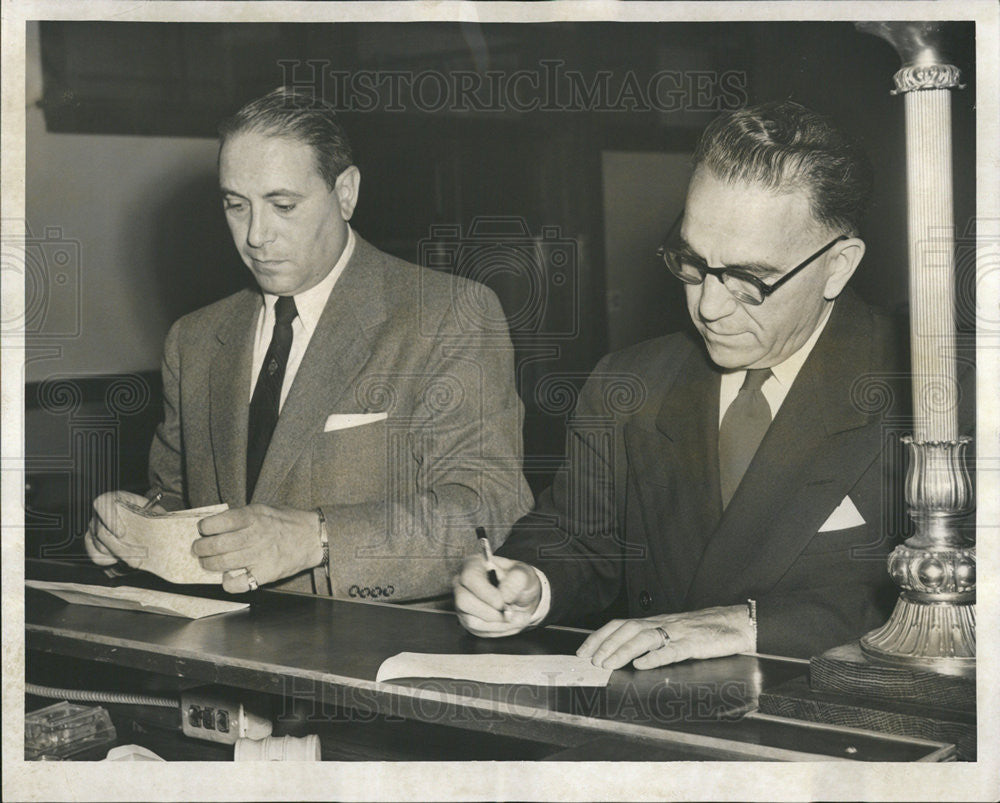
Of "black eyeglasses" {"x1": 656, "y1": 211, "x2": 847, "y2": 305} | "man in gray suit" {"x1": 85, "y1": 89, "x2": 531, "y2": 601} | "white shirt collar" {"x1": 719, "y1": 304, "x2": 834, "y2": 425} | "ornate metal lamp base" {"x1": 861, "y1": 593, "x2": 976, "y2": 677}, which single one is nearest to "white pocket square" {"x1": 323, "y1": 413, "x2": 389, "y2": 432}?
"man in gray suit" {"x1": 85, "y1": 89, "x2": 531, "y2": 601}

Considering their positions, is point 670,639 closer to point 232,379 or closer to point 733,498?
point 733,498

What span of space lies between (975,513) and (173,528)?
165 centimetres

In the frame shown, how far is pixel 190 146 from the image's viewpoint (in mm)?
2600

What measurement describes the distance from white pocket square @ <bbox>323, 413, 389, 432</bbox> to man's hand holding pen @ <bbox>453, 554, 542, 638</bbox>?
1.40ft

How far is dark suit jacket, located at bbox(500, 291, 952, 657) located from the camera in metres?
2.24

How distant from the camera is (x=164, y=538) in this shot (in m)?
2.54

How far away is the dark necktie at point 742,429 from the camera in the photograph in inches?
91.8

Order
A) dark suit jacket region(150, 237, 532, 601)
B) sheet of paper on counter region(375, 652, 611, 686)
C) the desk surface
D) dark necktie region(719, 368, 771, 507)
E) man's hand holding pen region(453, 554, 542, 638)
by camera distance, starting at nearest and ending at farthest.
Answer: the desk surface < sheet of paper on counter region(375, 652, 611, 686) < man's hand holding pen region(453, 554, 542, 638) < dark necktie region(719, 368, 771, 507) < dark suit jacket region(150, 237, 532, 601)

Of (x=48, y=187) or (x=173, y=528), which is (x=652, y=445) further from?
(x=48, y=187)

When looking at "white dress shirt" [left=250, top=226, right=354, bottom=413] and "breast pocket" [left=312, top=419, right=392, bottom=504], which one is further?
"white dress shirt" [left=250, top=226, right=354, bottom=413]

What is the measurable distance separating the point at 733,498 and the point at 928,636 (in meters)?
0.45

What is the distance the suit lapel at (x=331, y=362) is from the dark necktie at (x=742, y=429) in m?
0.79

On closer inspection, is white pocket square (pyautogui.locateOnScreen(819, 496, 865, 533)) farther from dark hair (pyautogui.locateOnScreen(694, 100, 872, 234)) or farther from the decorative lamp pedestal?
dark hair (pyautogui.locateOnScreen(694, 100, 872, 234))

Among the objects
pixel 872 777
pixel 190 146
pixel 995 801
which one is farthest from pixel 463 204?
pixel 995 801
